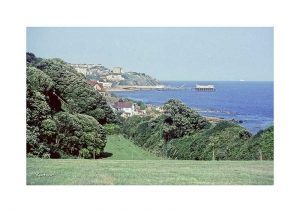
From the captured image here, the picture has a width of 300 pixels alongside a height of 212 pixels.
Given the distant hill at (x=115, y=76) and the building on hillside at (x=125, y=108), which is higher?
the distant hill at (x=115, y=76)

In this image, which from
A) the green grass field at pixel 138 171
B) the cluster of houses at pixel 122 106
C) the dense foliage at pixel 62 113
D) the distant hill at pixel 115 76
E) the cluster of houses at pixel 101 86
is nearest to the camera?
the green grass field at pixel 138 171

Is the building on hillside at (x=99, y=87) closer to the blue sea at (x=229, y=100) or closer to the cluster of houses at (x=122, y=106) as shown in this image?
the cluster of houses at (x=122, y=106)

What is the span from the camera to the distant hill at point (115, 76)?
13336 millimetres

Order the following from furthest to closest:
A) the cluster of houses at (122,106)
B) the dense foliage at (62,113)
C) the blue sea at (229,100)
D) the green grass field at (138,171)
A: the cluster of houses at (122,106), the dense foliage at (62,113), the blue sea at (229,100), the green grass field at (138,171)

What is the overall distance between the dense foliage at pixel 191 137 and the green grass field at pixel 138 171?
22cm

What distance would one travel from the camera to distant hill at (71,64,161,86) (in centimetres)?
1334

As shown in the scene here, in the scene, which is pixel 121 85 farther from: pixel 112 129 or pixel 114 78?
pixel 112 129

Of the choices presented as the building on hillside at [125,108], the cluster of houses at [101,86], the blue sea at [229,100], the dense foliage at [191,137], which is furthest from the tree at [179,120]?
the cluster of houses at [101,86]

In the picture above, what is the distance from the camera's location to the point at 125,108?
13703 mm

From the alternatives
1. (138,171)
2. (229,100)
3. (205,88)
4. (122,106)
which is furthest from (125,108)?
(229,100)

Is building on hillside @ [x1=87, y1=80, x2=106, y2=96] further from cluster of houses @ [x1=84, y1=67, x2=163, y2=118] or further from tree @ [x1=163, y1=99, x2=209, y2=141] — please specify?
tree @ [x1=163, y1=99, x2=209, y2=141]
